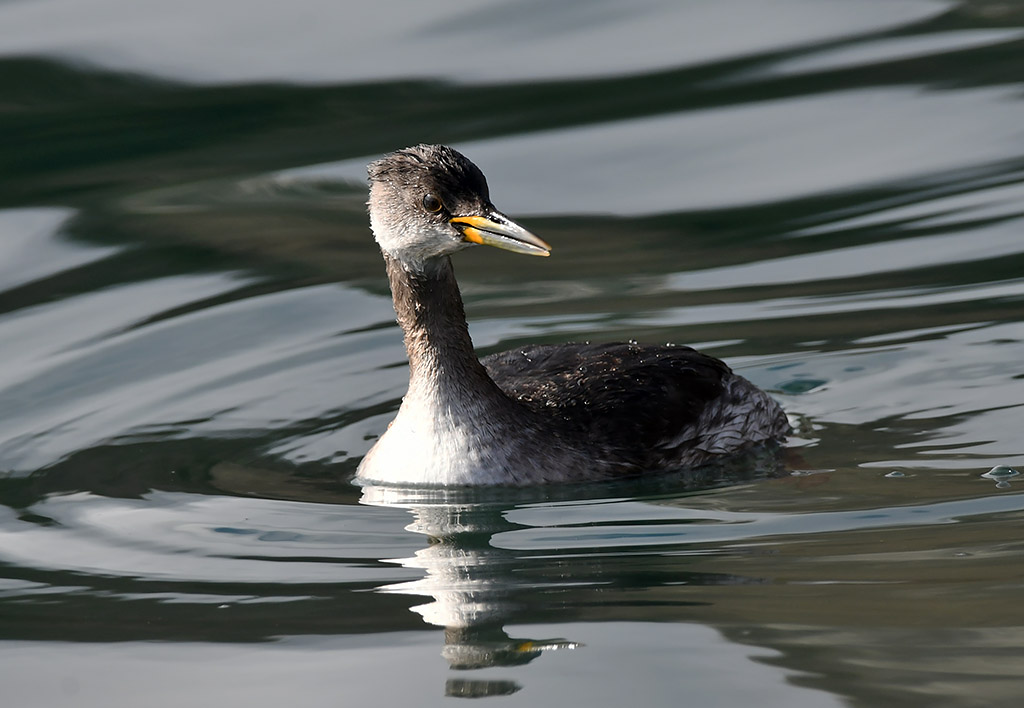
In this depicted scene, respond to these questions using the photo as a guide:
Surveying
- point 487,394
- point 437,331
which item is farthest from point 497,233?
point 487,394

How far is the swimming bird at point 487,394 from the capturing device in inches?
263

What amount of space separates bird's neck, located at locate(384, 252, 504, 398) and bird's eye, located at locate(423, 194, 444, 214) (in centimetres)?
32

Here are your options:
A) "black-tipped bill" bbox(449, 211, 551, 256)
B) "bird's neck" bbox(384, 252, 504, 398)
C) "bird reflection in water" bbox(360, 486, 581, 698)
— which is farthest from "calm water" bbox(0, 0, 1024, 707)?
"black-tipped bill" bbox(449, 211, 551, 256)

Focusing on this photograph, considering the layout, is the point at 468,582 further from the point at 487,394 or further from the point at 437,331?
the point at 437,331

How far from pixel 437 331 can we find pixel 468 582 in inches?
68.3

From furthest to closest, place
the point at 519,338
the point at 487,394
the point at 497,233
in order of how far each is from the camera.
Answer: the point at 519,338 → the point at 487,394 → the point at 497,233

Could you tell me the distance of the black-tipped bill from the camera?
6.45m

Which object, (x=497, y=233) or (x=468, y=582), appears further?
(x=497, y=233)

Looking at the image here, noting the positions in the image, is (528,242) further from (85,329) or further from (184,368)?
(85,329)

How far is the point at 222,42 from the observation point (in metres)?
12.1

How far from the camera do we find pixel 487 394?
22.9 ft

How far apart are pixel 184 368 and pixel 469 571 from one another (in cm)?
364

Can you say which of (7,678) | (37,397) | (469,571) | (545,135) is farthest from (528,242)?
(545,135)

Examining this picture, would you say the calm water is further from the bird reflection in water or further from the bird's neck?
the bird's neck
